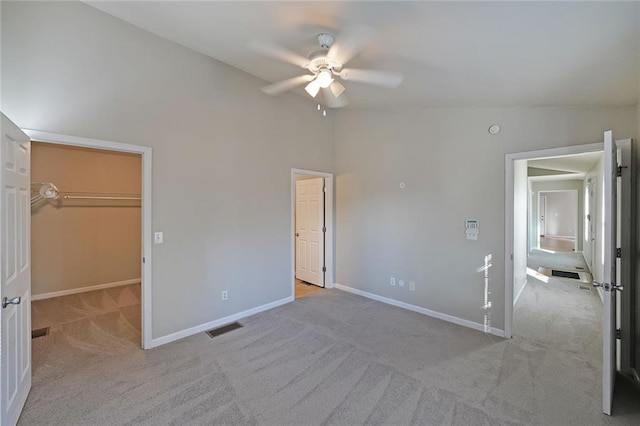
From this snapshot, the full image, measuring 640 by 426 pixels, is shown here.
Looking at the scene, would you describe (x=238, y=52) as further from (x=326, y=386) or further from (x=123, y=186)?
(x=123, y=186)

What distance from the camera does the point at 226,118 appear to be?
137 inches

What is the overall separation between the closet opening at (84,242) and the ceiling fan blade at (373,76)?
295cm

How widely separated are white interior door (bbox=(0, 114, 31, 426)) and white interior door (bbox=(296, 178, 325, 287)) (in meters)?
3.73

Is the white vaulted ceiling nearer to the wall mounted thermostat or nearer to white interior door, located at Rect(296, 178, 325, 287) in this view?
the wall mounted thermostat

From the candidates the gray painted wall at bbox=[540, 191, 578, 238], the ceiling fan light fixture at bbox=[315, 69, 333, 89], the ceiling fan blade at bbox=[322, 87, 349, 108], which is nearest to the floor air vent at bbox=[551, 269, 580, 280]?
the ceiling fan blade at bbox=[322, 87, 349, 108]

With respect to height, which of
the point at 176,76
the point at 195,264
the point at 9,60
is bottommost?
the point at 195,264

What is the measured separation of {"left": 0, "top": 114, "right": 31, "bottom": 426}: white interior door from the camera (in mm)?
1696

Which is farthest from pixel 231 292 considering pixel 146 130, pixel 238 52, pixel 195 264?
pixel 238 52

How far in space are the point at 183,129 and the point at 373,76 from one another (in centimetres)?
216

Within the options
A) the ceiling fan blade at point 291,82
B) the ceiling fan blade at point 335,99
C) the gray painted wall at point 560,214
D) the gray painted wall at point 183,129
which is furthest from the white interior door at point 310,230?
the gray painted wall at point 560,214

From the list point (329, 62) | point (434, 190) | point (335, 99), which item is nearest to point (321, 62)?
point (329, 62)

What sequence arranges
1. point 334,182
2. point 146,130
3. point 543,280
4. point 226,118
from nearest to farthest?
point 146,130 < point 226,118 < point 334,182 < point 543,280

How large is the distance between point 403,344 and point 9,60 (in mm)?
4372

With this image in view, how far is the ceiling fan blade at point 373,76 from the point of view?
2445mm
